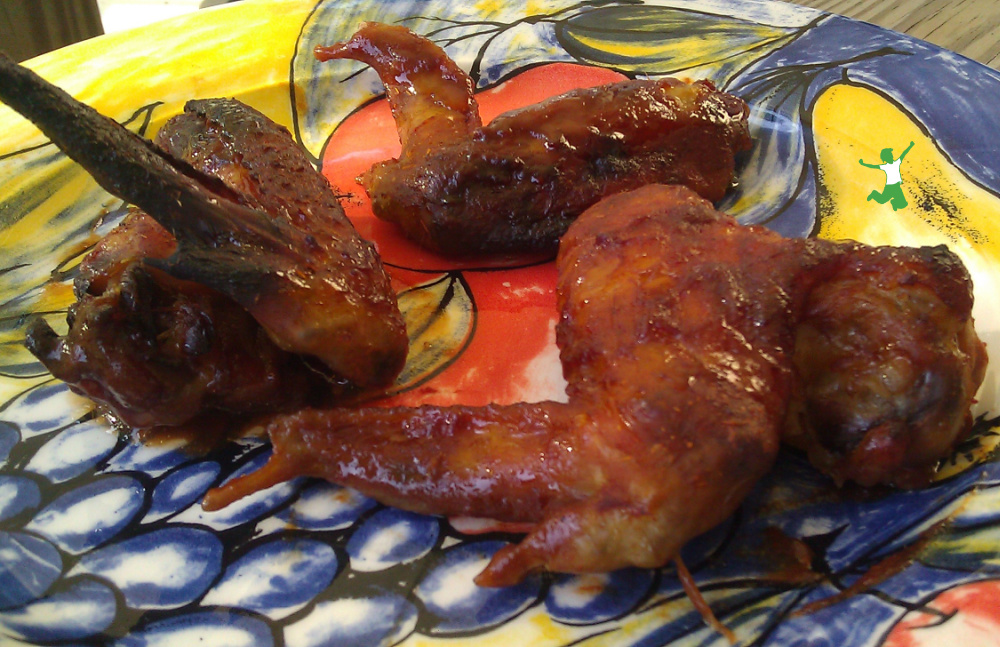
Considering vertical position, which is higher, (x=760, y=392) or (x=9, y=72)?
(x=9, y=72)

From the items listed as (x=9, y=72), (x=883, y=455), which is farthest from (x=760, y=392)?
(x=9, y=72)

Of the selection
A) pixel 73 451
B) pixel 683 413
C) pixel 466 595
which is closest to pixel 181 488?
pixel 73 451

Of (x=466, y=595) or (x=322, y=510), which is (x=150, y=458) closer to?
(x=322, y=510)

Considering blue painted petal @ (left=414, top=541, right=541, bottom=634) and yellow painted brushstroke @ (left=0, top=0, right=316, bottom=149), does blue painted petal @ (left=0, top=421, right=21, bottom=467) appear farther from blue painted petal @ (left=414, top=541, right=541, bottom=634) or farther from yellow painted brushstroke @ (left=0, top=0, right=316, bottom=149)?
yellow painted brushstroke @ (left=0, top=0, right=316, bottom=149)

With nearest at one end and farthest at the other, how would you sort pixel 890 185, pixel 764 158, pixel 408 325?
pixel 408 325 < pixel 890 185 < pixel 764 158

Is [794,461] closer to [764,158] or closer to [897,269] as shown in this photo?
[897,269]

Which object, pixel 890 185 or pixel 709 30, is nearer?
pixel 890 185

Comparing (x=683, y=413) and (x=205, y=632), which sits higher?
(x=683, y=413)
